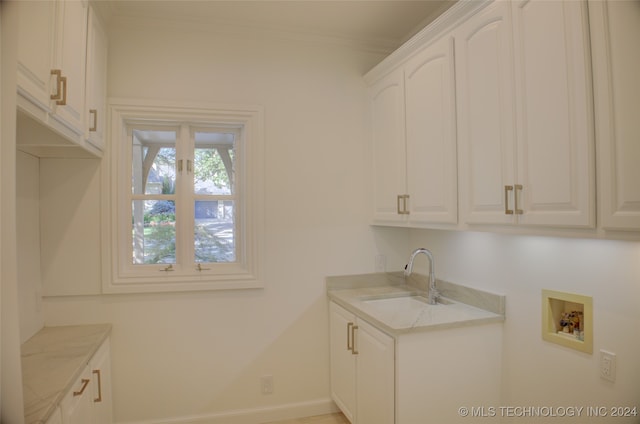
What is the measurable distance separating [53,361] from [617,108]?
7.77 feet

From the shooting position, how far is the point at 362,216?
8.95 ft

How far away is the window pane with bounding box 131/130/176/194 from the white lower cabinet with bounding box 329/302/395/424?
1.45 metres

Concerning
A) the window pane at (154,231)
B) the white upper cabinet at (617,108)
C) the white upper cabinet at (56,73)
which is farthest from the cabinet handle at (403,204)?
the white upper cabinet at (56,73)

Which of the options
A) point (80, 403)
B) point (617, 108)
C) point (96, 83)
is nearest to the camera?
point (617, 108)

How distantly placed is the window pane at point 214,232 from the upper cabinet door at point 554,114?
73.1 inches

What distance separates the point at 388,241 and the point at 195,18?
205 cm

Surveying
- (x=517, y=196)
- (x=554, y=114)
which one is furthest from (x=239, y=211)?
(x=554, y=114)

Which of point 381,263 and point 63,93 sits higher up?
point 63,93

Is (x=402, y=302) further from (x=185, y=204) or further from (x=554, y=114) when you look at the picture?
(x=185, y=204)

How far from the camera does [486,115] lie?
1.62 metres

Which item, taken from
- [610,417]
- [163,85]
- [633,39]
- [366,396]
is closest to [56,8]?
[163,85]

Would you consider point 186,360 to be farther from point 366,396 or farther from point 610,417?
point 610,417

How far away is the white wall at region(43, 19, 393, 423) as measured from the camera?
7.63ft

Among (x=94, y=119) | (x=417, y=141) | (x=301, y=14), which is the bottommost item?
(x=417, y=141)
